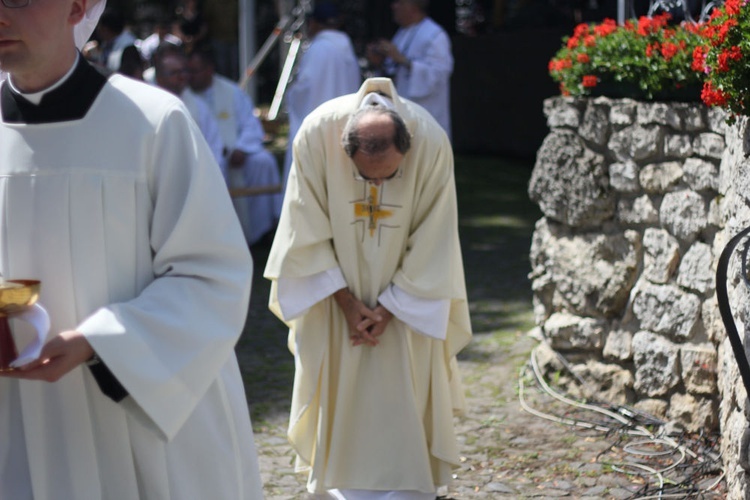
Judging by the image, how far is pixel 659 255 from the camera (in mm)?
5441

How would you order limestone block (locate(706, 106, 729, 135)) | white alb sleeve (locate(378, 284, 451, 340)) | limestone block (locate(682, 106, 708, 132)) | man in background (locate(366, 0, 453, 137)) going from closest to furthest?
white alb sleeve (locate(378, 284, 451, 340)) < limestone block (locate(706, 106, 729, 135)) < limestone block (locate(682, 106, 708, 132)) < man in background (locate(366, 0, 453, 137))

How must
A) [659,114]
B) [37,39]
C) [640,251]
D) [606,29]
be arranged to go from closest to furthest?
[37,39] < [659,114] < [640,251] < [606,29]

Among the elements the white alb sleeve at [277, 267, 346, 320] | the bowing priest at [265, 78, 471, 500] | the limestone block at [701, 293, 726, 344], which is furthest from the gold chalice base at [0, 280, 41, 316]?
the limestone block at [701, 293, 726, 344]

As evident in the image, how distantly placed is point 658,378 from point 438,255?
1.44 meters

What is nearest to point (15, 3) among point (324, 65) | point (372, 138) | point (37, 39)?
point (37, 39)

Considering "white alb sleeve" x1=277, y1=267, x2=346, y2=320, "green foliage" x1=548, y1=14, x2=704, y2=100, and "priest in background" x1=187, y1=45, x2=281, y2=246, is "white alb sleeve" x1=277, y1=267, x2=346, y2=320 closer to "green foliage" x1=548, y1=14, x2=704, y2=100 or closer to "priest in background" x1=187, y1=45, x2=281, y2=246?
"green foliage" x1=548, y1=14, x2=704, y2=100

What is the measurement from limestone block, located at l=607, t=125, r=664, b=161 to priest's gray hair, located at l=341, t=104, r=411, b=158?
5.10ft

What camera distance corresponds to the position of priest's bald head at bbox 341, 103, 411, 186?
4.32 metres

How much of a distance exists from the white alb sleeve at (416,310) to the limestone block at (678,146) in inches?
57.0

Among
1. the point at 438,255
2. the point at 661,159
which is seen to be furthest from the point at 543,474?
the point at 661,159

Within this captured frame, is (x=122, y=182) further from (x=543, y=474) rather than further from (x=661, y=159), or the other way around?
(x=661, y=159)

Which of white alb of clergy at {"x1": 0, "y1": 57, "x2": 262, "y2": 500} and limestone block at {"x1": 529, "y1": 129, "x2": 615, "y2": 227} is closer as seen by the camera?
white alb of clergy at {"x1": 0, "y1": 57, "x2": 262, "y2": 500}

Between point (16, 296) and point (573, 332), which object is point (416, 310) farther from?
point (16, 296)

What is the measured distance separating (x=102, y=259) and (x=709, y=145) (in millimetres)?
3421
